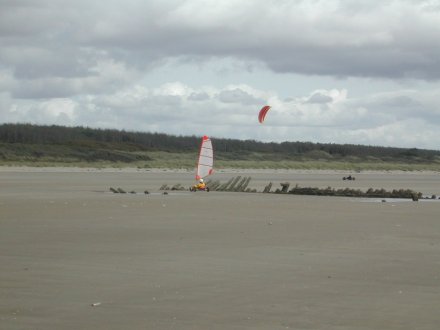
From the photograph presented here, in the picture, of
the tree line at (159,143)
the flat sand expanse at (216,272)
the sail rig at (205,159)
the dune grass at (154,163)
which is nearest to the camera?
the flat sand expanse at (216,272)

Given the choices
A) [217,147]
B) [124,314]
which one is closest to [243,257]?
[124,314]

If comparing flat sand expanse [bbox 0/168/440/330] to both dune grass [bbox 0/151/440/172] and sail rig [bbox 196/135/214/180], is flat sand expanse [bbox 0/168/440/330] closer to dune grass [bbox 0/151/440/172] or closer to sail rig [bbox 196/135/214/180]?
sail rig [bbox 196/135/214/180]

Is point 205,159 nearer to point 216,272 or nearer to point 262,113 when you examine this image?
point 262,113

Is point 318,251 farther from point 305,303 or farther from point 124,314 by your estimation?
point 124,314

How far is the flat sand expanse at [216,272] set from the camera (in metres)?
7.18

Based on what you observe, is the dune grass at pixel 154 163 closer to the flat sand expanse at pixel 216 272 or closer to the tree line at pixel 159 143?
the tree line at pixel 159 143

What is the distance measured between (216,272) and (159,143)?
310 ft

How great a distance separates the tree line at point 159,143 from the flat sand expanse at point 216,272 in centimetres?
7106

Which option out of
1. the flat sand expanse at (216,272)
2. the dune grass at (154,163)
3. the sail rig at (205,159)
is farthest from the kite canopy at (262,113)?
the dune grass at (154,163)

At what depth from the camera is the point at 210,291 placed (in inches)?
328

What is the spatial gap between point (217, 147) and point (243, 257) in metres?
93.1

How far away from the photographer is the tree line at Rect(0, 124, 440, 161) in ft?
299

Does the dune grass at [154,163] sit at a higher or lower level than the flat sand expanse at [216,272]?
higher

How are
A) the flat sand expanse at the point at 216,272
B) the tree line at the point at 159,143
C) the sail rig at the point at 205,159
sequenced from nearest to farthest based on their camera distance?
the flat sand expanse at the point at 216,272, the sail rig at the point at 205,159, the tree line at the point at 159,143
